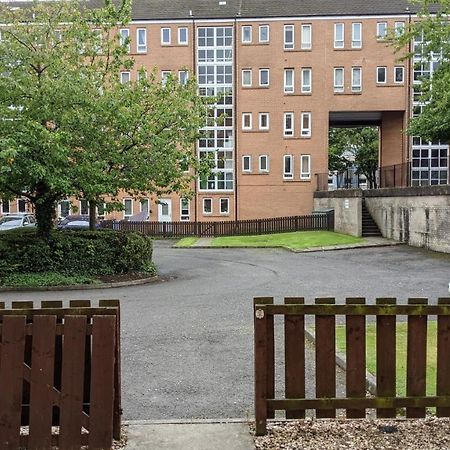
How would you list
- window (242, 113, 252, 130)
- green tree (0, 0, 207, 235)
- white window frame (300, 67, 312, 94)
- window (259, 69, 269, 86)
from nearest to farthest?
1. green tree (0, 0, 207, 235)
2. white window frame (300, 67, 312, 94)
3. window (259, 69, 269, 86)
4. window (242, 113, 252, 130)

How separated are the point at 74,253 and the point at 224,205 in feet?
99.4

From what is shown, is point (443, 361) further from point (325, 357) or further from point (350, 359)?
point (325, 357)

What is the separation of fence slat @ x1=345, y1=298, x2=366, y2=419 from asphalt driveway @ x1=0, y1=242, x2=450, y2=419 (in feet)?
3.99

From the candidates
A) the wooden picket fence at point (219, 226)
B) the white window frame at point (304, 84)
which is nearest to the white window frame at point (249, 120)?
the white window frame at point (304, 84)

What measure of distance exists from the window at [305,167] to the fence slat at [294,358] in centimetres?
4125

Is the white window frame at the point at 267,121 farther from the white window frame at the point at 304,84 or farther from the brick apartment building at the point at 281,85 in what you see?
the white window frame at the point at 304,84

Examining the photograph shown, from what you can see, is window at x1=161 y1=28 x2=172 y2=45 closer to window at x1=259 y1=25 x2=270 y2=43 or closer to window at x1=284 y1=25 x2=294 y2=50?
window at x1=259 y1=25 x2=270 y2=43

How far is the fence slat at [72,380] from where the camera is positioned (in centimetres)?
395

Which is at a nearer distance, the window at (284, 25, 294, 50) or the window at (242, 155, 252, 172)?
the window at (284, 25, 294, 50)

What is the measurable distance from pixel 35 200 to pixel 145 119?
4.17 metres

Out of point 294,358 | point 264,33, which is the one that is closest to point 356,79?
point 264,33

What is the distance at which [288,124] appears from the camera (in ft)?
149

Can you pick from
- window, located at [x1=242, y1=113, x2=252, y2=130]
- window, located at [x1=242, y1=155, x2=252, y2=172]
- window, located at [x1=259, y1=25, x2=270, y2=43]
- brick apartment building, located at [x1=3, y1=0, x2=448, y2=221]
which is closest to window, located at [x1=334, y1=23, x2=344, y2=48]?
brick apartment building, located at [x1=3, y1=0, x2=448, y2=221]

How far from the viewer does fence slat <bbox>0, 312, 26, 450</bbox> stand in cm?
394
